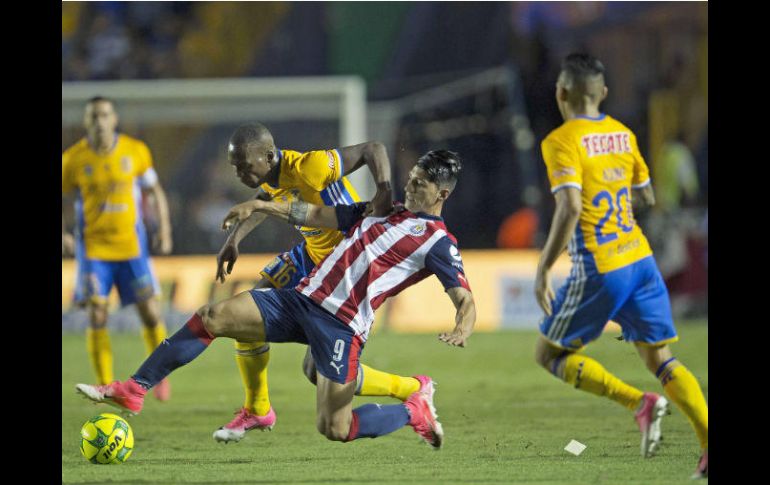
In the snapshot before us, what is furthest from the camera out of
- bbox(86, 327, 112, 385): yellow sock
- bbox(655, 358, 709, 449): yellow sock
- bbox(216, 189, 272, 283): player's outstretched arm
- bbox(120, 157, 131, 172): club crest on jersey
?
bbox(120, 157, 131, 172): club crest on jersey

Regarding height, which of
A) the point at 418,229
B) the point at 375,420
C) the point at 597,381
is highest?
the point at 418,229

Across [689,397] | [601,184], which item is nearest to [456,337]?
[601,184]

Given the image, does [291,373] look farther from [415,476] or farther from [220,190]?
[220,190]

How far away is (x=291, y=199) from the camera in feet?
21.1

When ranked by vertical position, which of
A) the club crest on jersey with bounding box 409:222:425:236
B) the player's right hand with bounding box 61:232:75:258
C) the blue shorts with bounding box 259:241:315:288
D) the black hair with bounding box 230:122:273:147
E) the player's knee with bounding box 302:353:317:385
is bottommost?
the player's knee with bounding box 302:353:317:385

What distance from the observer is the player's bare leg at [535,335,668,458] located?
587cm

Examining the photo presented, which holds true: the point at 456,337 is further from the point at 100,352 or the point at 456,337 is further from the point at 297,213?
the point at 100,352

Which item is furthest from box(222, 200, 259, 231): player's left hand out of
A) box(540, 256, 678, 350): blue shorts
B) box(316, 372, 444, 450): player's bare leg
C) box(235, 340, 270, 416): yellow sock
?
box(540, 256, 678, 350): blue shorts

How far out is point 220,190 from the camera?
59.3ft

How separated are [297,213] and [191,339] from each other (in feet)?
2.86

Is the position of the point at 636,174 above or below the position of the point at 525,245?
above

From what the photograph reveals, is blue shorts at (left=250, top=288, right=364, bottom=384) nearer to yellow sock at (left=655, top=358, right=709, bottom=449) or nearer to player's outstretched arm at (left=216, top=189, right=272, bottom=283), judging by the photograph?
player's outstretched arm at (left=216, top=189, right=272, bottom=283)

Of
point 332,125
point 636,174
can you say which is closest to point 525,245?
point 332,125

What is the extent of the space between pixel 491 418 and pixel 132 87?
392 inches
